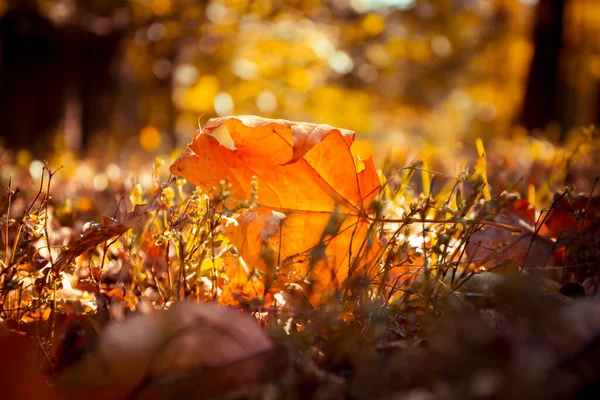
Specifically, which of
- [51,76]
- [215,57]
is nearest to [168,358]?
[215,57]

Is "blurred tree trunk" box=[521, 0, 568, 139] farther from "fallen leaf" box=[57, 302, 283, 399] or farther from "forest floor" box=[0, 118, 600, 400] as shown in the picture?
"fallen leaf" box=[57, 302, 283, 399]

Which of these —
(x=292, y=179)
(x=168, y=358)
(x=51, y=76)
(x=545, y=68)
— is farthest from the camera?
(x=51, y=76)

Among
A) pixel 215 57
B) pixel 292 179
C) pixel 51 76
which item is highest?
pixel 215 57

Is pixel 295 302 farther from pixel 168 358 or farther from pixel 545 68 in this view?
pixel 545 68

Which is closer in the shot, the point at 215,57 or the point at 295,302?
the point at 295,302

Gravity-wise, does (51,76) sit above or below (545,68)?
below

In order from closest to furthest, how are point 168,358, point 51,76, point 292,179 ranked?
point 168,358, point 292,179, point 51,76
